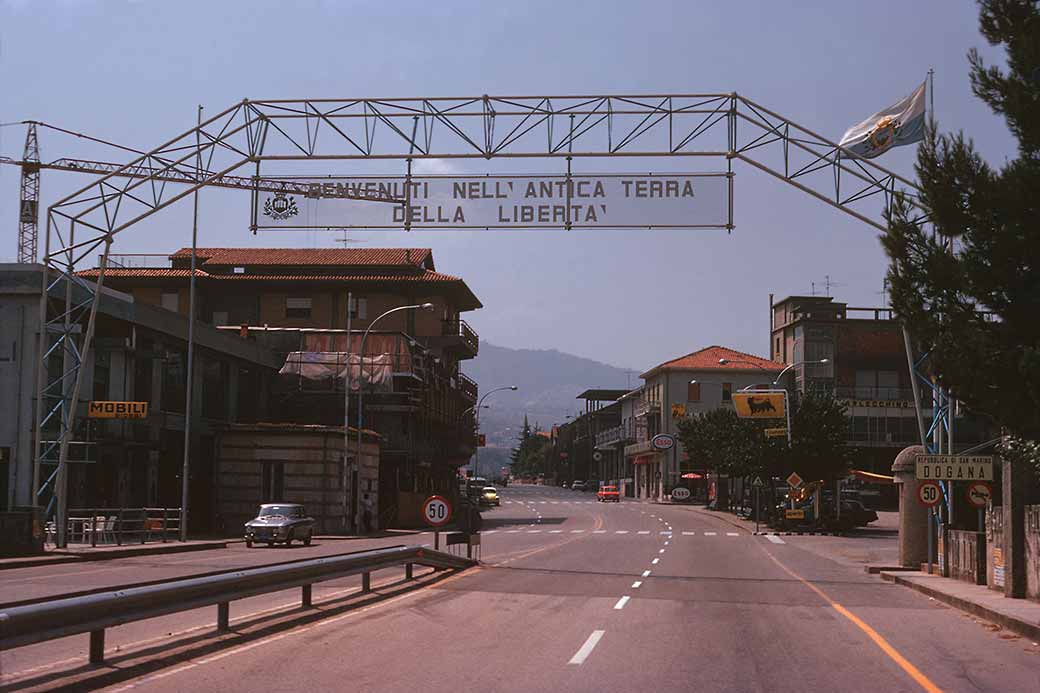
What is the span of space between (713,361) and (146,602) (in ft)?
345

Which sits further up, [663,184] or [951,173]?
[663,184]

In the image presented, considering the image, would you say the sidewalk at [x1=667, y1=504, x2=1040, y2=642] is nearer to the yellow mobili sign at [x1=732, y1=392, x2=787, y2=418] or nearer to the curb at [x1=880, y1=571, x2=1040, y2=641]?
the curb at [x1=880, y1=571, x2=1040, y2=641]

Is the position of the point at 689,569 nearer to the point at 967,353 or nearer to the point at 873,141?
the point at 873,141

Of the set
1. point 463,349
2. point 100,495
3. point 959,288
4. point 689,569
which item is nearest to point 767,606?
point 959,288

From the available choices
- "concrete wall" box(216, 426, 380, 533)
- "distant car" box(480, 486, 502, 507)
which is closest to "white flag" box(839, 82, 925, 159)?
"concrete wall" box(216, 426, 380, 533)

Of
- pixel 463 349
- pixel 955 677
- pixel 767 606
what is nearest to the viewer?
pixel 955 677

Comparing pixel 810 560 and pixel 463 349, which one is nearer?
pixel 810 560

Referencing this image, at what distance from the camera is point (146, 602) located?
37.7ft

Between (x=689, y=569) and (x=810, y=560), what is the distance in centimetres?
870

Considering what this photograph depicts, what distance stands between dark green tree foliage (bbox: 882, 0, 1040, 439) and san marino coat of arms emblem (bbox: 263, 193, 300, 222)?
1462cm

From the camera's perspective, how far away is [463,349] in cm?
8625

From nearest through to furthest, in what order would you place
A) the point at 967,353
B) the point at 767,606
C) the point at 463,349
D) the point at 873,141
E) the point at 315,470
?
the point at 967,353, the point at 767,606, the point at 873,141, the point at 315,470, the point at 463,349

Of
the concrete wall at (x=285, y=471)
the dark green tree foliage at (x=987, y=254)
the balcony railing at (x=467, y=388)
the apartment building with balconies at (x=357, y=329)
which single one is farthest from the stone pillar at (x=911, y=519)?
the balcony railing at (x=467, y=388)

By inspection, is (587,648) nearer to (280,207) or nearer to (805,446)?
(280,207)
